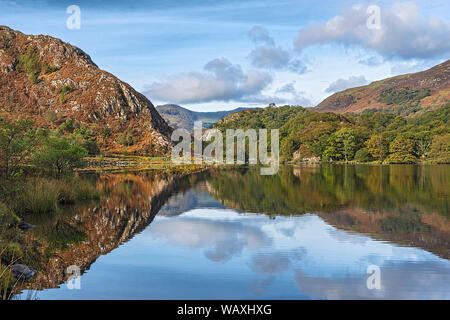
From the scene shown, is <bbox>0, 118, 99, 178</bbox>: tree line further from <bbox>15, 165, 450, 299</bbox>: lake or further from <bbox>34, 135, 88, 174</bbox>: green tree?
<bbox>15, 165, 450, 299</bbox>: lake

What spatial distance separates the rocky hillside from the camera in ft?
302

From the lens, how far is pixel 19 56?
108m

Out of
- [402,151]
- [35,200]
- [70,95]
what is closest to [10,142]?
[35,200]

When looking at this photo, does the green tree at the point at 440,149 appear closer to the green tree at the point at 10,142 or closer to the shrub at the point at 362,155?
the shrub at the point at 362,155

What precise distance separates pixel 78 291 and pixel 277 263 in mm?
4325

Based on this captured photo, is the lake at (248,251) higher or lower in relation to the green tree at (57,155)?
lower

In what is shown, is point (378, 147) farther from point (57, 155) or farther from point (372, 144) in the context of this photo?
point (57, 155)

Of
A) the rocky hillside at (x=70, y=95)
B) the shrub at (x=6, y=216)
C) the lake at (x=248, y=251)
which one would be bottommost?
the lake at (x=248, y=251)

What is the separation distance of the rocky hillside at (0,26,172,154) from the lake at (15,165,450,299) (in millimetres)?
72398

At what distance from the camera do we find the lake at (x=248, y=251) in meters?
7.46

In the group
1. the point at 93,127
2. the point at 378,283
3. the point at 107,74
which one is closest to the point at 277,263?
the point at 378,283

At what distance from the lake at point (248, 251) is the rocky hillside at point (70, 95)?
72.4 metres

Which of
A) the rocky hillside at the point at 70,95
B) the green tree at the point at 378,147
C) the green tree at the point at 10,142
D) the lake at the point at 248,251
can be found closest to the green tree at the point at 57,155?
the lake at the point at 248,251

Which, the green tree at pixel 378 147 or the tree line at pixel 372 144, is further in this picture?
the green tree at pixel 378 147
